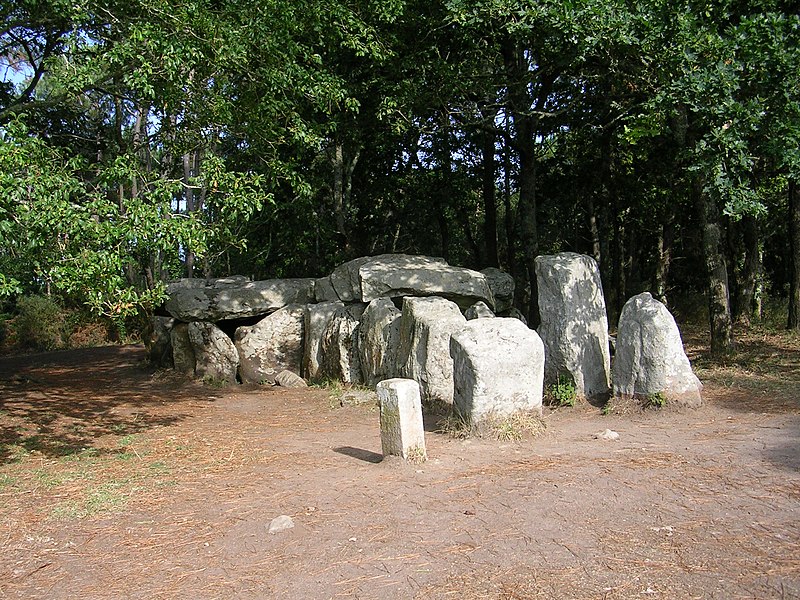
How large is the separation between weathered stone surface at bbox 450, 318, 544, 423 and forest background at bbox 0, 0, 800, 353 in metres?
2.68

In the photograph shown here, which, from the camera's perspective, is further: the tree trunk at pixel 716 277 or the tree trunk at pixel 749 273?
the tree trunk at pixel 749 273

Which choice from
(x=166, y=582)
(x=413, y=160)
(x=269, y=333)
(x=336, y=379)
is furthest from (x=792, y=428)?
(x=413, y=160)

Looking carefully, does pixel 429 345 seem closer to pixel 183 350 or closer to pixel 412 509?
pixel 412 509

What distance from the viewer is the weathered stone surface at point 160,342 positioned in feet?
44.5

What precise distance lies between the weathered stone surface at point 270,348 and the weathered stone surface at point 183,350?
103cm

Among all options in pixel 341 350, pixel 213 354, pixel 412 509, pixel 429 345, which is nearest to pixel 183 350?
Answer: pixel 213 354

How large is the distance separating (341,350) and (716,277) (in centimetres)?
565

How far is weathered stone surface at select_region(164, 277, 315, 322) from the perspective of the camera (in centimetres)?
1255

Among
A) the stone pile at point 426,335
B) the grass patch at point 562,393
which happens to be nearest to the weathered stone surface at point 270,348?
the stone pile at point 426,335

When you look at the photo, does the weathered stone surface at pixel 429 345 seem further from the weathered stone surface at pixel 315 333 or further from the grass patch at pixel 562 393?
the weathered stone surface at pixel 315 333

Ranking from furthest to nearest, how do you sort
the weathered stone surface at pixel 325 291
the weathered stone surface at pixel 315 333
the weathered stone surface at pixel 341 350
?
the weathered stone surface at pixel 325 291
the weathered stone surface at pixel 315 333
the weathered stone surface at pixel 341 350

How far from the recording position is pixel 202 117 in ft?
27.6

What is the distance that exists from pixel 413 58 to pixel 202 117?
197 inches

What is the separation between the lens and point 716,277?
10258 millimetres
